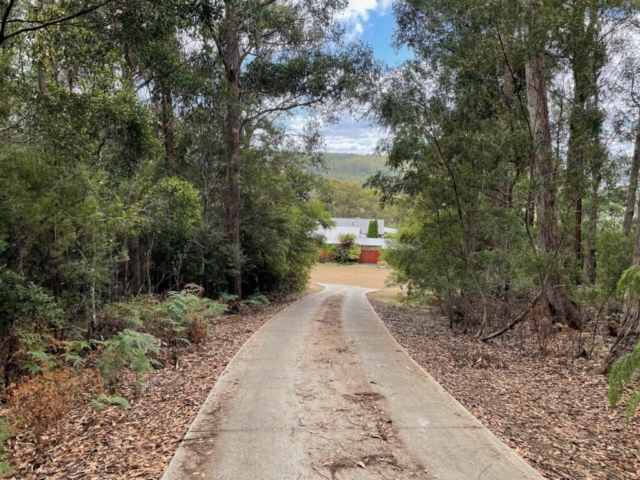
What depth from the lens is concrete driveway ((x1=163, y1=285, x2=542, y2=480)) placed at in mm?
3170

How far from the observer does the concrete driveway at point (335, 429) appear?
3.17 m

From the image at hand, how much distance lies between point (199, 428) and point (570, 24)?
8.95 metres

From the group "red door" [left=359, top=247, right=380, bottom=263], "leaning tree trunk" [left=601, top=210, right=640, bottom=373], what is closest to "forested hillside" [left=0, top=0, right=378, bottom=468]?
"leaning tree trunk" [left=601, top=210, right=640, bottom=373]

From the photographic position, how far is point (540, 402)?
15.9ft

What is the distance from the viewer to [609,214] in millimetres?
10047

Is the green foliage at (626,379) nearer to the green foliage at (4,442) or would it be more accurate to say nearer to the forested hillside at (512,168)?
the forested hillside at (512,168)

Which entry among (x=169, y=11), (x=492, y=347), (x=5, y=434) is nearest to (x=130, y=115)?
(x=169, y=11)

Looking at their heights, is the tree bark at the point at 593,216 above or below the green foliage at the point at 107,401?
above

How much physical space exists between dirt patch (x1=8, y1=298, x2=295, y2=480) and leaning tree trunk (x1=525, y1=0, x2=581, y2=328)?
6195 millimetres

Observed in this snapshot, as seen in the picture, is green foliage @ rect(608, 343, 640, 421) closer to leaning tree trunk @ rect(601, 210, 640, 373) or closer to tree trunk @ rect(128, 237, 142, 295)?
leaning tree trunk @ rect(601, 210, 640, 373)

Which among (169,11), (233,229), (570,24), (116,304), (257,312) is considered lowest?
(257,312)

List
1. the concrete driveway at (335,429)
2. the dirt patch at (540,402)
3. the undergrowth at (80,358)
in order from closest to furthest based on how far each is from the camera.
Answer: the concrete driveway at (335,429)
the dirt patch at (540,402)
the undergrowth at (80,358)

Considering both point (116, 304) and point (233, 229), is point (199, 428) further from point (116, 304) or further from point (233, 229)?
point (233, 229)

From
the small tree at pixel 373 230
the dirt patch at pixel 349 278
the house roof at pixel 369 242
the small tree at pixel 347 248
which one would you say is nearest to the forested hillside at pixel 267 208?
the dirt patch at pixel 349 278
